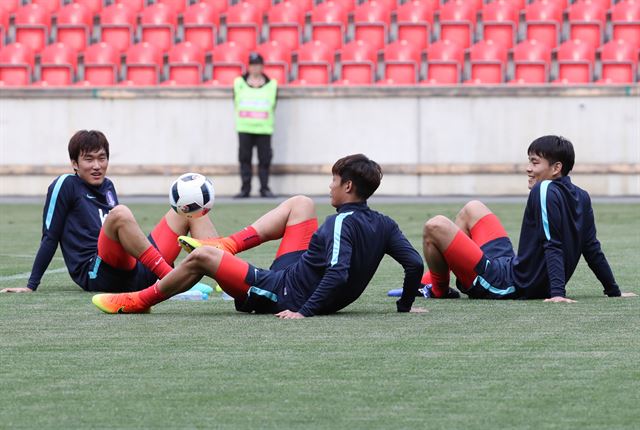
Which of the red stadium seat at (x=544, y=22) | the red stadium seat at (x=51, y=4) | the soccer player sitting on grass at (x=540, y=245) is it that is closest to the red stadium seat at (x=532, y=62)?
the red stadium seat at (x=544, y=22)

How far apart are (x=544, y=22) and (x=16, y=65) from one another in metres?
8.50

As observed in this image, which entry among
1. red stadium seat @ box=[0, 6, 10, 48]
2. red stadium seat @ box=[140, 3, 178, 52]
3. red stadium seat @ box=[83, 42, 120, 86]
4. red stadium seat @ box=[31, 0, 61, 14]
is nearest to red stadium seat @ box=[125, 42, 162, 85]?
red stadium seat @ box=[83, 42, 120, 86]

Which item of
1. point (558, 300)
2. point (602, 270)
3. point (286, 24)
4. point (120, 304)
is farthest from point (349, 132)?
point (120, 304)

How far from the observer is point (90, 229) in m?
9.27

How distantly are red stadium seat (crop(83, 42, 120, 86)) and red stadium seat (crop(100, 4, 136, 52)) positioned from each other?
394mm

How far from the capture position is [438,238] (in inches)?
330

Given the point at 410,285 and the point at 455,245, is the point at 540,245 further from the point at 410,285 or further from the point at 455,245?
the point at 410,285

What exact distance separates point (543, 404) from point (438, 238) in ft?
10.9

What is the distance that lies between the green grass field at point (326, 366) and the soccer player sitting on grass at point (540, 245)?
0.59 ft

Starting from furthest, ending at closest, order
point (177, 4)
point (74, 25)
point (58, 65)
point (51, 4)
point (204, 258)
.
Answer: point (51, 4)
point (177, 4)
point (74, 25)
point (58, 65)
point (204, 258)

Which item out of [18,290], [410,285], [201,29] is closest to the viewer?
[410,285]

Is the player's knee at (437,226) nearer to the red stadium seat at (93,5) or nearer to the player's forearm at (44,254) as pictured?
the player's forearm at (44,254)

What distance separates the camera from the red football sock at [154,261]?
27.9ft

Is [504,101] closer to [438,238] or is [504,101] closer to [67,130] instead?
[67,130]
